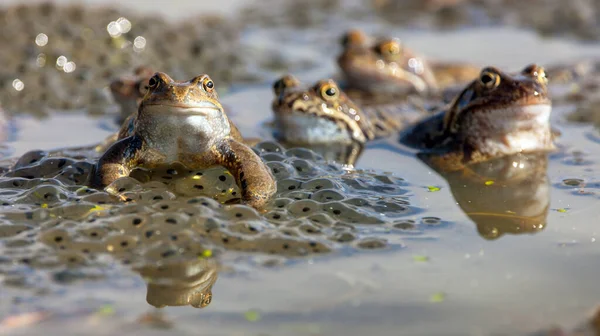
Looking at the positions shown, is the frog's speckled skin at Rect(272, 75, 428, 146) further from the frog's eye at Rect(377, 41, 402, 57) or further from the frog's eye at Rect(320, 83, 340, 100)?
the frog's eye at Rect(377, 41, 402, 57)

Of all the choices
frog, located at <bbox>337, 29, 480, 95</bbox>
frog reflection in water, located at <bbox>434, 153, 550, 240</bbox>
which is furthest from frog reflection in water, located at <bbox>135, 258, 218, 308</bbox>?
frog, located at <bbox>337, 29, 480, 95</bbox>

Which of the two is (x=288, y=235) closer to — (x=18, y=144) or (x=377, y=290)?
(x=377, y=290)

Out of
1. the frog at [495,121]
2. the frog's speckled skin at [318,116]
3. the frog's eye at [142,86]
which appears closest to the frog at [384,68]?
the frog's speckled skin at [318,116]

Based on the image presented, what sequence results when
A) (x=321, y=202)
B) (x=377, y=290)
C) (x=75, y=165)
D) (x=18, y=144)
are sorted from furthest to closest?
(x=18, y=144)
(x=75, y=165)
(x=321, y=202)
(x=377, y=290)

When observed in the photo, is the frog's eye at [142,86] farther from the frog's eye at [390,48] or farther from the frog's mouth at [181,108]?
the frog's eye at [390,48]

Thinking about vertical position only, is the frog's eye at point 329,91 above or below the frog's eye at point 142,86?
above

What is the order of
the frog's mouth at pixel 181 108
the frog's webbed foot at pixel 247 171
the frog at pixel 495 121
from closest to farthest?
1. the frog's mouth at pixel 181 108
2. the frog's webbed foot at pixel 247 171
3. the frog at pixel 495 121

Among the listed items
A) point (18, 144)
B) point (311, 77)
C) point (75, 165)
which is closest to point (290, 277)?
point (75, 165)
